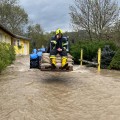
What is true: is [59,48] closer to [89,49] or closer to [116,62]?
[116,62]

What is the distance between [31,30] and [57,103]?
6263 centimetres

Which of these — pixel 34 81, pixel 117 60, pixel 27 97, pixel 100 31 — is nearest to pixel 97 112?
pixel 27 97

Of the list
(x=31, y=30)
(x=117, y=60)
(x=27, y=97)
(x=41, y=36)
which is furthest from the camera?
(x=31, y=30)

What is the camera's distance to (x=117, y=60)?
19.5 metres

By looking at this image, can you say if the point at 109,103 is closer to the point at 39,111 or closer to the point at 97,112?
the point at 97,112

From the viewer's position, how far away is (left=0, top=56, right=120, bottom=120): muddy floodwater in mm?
7750

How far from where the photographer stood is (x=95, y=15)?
34906 mm

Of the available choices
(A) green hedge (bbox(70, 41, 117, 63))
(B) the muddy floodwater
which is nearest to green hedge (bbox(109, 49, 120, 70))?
(A) green hedge (bbox(70, 41, 117, 63))

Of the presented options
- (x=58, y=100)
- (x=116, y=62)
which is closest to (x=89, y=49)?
(x=116, y=62)

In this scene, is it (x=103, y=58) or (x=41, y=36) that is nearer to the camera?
(x=103, y=58)

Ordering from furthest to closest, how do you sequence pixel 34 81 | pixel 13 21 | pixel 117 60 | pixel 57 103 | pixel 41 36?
1. pixel 41 36
2. pixel 13 21
3. pixel 117 60
4. pixel 34 81
5. pixel 57 103

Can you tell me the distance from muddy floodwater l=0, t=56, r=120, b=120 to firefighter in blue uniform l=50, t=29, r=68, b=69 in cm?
91

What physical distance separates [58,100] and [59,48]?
4.43 m

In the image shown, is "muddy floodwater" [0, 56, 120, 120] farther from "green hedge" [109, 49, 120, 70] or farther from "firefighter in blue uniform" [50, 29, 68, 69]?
"green hedge" [109, 49, 120, 70]
